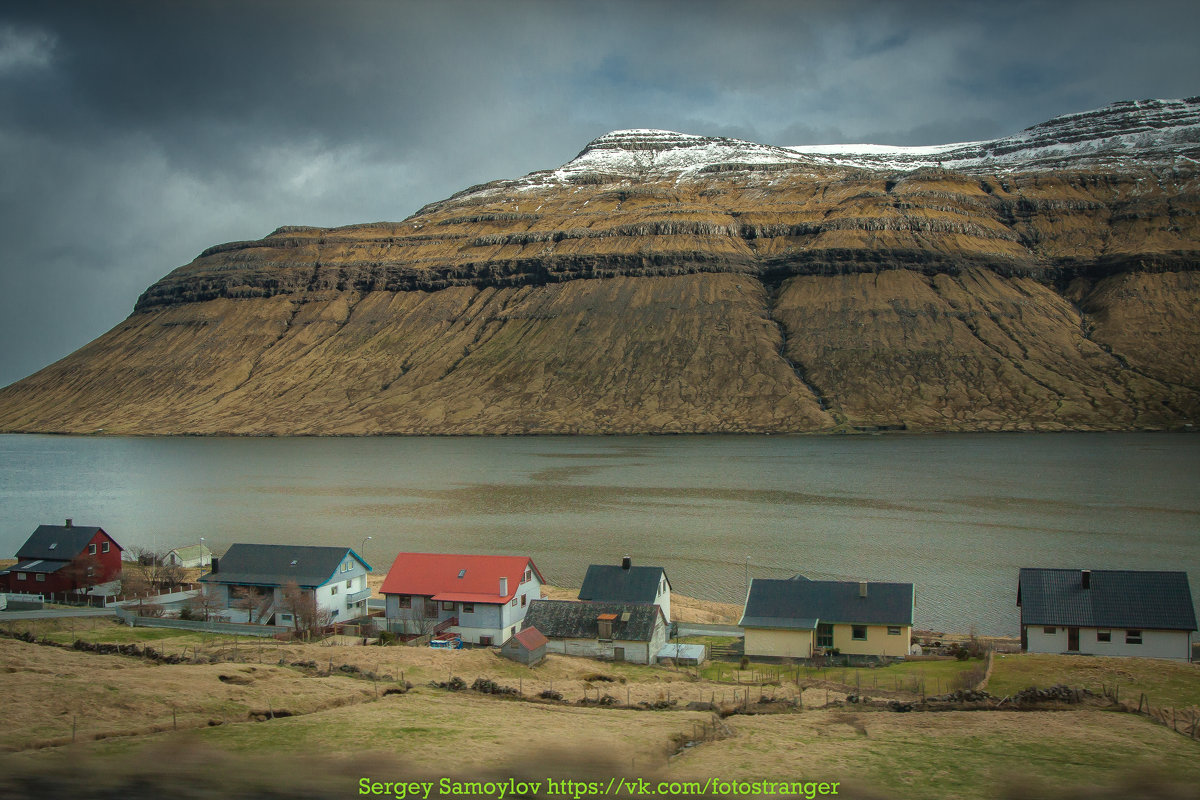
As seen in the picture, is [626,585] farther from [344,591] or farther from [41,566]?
[41,566]

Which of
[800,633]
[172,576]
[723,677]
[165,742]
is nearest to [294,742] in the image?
[165,742]

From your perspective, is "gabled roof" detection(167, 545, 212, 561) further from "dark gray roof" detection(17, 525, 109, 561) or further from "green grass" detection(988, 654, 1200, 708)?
"green grass" detection(988, 654, 1200, 708)

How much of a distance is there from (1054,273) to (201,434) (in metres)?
189

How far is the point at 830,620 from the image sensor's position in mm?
35562

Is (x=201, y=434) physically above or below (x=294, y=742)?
above

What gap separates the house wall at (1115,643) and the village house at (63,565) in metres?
43.9

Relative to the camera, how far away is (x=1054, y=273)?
196 meters

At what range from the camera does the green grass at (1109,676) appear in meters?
25.7

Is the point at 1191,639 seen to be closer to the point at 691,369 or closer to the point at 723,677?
the point at 723,677

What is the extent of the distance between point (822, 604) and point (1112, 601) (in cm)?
1102

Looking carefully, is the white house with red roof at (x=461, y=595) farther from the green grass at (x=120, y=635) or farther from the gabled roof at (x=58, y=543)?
the gabled roof at (x=58, y=543)

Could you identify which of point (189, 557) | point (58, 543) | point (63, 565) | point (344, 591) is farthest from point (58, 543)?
point (344, 591)

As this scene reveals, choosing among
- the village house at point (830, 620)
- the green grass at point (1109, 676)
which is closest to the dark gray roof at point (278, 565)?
the village house at point (830, 620)

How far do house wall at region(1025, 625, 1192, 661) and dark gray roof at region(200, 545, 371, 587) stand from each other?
30.0 meters
